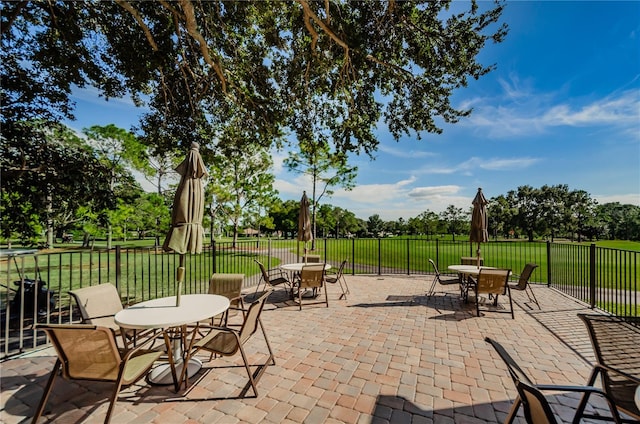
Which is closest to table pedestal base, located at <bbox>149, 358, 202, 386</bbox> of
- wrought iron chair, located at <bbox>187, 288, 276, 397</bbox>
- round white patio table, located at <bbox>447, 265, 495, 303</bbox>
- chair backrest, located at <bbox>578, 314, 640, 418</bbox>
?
wrought iron chair, located at <bbox>187, 288, 276, 397</bbox>

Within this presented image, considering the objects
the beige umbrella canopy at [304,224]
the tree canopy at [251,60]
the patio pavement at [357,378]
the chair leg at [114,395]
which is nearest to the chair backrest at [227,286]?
the patio pavement at [357,378]

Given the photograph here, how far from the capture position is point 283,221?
56.6m

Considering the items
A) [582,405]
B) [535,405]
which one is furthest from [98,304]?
[582,405]

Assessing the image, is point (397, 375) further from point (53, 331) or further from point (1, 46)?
point (1, 46)

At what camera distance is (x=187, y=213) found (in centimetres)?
328

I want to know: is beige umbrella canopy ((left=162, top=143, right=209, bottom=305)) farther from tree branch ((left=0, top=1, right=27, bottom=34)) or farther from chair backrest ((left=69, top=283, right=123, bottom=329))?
tree branch ((left=0, top=1, right=27, bottom=34))

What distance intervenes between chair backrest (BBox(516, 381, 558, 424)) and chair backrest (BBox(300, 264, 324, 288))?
4496 mm

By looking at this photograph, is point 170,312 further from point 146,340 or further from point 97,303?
A: point 97,303

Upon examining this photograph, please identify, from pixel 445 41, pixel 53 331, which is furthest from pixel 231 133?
pixel 53 331

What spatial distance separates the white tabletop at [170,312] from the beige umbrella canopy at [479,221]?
601cm

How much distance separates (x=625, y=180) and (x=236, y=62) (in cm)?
1852

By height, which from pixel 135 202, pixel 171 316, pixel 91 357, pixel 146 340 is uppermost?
pixel 135 202

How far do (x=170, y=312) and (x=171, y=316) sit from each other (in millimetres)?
162

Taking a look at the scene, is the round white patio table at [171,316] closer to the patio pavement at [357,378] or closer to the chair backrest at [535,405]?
the patio pavement at [357,378]
